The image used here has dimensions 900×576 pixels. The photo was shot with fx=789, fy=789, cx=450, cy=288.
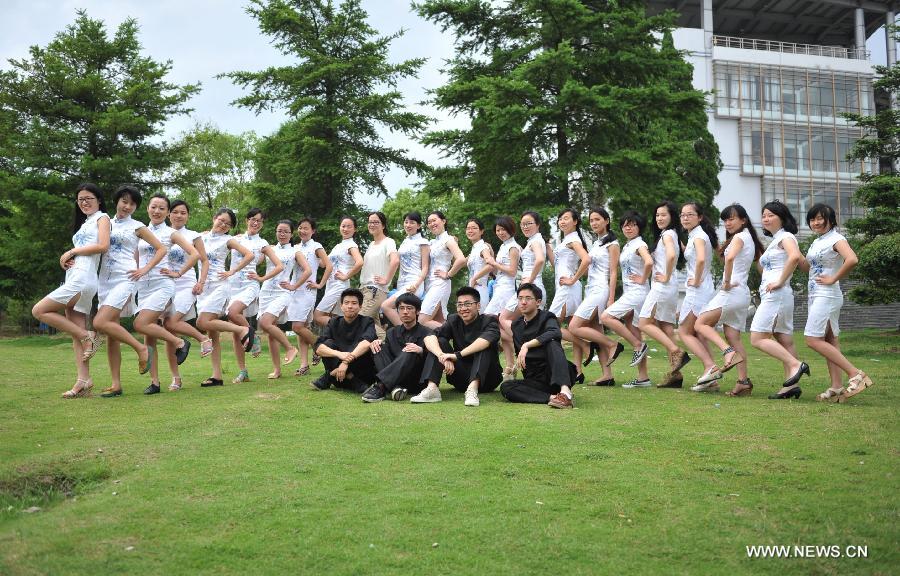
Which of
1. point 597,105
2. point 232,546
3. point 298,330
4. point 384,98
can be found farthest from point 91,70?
point 232,546

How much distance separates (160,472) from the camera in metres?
5.45

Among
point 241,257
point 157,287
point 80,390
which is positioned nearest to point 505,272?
point 241,257

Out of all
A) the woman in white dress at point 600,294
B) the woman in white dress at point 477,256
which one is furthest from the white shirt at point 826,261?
the woman in white dress at point 477,256

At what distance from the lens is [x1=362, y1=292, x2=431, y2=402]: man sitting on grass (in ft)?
29.1

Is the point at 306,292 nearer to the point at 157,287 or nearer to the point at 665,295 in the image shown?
the point at 157,287

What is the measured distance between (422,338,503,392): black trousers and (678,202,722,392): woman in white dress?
8.00 ft

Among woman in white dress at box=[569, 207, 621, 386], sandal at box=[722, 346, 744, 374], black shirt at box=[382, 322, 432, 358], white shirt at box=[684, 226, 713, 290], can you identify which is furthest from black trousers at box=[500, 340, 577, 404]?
white shirt at box=[684, 226, 713, 290]

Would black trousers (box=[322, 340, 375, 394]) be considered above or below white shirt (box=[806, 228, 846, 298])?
below

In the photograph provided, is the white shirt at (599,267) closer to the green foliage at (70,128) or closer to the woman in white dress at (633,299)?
the woman in white dress at (633,299)

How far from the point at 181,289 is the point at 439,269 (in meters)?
3.54

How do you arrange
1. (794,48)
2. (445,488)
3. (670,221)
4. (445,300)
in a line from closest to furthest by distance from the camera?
(445,488) < (670,221) < (445,300) < (794,48)

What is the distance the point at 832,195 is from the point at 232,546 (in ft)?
174

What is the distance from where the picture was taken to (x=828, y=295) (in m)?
8.55

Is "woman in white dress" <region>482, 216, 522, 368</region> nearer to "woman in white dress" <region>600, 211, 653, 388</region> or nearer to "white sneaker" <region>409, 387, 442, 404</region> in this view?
"woman in white dress" <region>600, 211, 653, 388</region>
